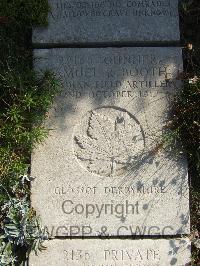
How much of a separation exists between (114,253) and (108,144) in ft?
3.21

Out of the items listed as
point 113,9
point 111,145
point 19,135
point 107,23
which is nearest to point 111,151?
point 111,145

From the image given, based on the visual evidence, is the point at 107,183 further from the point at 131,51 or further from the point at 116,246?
the point at 131,51

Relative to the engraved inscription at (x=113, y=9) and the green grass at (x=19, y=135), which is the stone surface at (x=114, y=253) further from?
the engraved inscription at (x=113, y=9)

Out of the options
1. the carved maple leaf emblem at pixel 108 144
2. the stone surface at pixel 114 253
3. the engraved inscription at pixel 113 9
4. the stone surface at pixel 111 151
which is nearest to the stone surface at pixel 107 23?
the engraved inscription at pixel 113 9

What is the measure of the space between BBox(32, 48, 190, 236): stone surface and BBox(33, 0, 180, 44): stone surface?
0.41 ft

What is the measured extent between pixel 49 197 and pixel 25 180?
275mm

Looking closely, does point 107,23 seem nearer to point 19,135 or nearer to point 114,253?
point 19,135

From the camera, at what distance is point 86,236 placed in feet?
16.7

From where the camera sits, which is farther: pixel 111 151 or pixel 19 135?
pixel 111 151

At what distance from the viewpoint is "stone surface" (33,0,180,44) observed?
532 centimetres

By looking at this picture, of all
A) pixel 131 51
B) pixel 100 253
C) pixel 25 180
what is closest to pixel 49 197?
pixel 25 180

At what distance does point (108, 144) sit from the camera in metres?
5.19

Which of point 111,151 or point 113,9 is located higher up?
point 113,9

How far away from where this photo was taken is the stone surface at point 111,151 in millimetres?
5102
